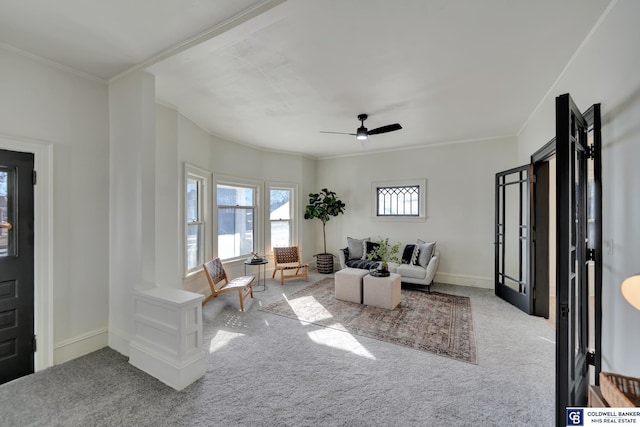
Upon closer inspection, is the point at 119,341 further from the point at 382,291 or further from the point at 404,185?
the point at 404,185

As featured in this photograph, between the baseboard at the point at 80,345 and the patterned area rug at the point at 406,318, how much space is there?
189 centimetres

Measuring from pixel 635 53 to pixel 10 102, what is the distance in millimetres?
4450

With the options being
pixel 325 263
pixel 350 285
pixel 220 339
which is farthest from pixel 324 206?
pixel 220 339

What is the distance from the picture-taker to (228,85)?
9.49ft

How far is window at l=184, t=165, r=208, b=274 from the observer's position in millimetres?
4016

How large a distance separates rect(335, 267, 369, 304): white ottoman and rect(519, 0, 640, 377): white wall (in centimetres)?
271

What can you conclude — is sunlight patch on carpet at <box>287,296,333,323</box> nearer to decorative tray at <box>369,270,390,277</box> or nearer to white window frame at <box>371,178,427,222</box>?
decorative tray at <box>369,270,390,277</box>

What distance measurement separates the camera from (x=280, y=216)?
618 cm

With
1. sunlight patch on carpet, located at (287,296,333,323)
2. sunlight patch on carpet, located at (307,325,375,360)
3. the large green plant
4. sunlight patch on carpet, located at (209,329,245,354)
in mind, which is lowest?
sunlight patch on carpet, located at (307,325,375,360)

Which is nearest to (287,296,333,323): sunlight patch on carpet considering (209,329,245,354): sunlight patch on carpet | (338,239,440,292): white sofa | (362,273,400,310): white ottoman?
(362,273,400,310): white ottoman

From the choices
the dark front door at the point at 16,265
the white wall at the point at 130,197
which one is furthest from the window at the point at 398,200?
the dark front door at the point at 16,265

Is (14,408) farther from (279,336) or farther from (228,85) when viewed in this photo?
(228,85)

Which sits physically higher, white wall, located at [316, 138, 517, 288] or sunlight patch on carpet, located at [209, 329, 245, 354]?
white wall, located at [316, 138, 517, 288]

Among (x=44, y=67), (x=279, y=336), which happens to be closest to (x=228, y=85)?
(x=44, y=67)
